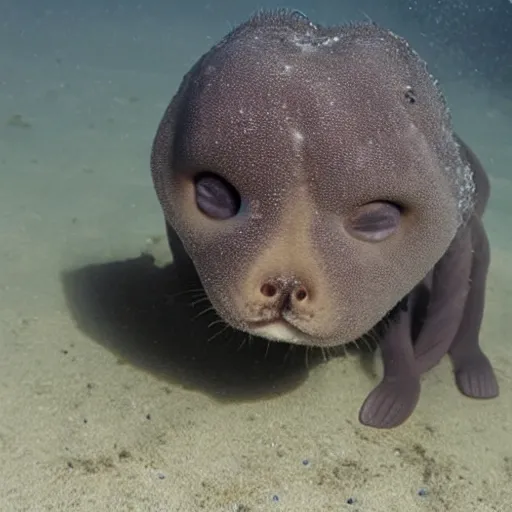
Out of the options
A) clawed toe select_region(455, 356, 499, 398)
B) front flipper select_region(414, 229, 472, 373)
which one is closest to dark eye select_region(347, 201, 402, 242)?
front flipper select_region(414, 229, 472, 373)

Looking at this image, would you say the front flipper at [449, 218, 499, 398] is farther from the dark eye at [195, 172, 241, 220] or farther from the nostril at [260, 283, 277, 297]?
the dark eye at [195, 172, 241, 220]

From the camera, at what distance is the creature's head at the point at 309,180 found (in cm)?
303

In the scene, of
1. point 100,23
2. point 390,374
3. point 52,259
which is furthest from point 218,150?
point 100,23

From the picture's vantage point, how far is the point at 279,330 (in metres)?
3.22

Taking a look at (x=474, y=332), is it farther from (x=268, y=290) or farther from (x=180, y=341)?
(x=268, y=290)

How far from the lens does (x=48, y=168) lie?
8.49 m

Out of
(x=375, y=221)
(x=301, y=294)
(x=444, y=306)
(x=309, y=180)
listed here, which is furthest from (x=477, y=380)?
(x=309, y=180)

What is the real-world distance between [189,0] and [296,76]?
30.0m

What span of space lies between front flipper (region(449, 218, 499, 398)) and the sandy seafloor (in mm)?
130

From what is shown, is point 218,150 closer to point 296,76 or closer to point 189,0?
point 296,76

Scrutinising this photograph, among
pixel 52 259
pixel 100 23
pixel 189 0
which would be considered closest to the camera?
pixel 52 259

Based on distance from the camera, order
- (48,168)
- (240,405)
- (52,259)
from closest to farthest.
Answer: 1. (240,405)
2. (52,259)
3. (48,168)

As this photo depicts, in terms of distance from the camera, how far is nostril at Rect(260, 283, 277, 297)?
10.1 feet

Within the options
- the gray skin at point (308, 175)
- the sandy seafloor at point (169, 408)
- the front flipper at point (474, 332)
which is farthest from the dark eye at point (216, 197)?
the front flipper at point (474, 332)
